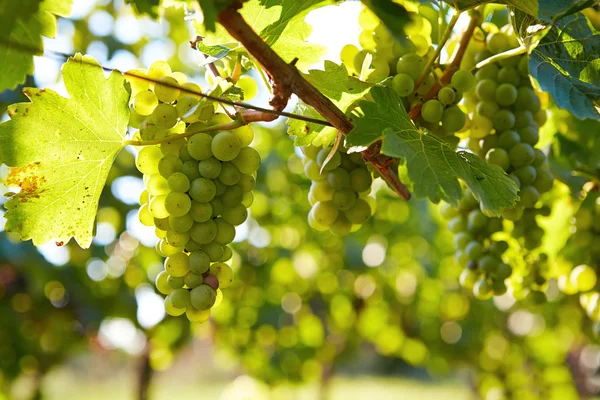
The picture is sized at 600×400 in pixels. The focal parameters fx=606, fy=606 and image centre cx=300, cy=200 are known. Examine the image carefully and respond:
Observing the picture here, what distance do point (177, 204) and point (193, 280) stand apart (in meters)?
0.10

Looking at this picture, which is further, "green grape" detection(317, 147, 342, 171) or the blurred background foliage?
the blurred background foliage

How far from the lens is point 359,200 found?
1.00m

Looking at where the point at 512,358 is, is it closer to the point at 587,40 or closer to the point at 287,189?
the point at 287,189

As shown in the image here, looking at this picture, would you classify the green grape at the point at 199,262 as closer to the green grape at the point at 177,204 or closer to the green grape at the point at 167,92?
the green grape at the point at 177,204

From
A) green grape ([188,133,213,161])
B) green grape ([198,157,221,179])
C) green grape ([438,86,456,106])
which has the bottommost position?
green grape ([198,157,221,179])

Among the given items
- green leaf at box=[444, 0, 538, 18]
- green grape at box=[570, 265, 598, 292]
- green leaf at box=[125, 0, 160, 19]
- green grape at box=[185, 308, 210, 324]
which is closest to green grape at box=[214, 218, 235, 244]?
green grape at box=[185, 308, 210, 324]

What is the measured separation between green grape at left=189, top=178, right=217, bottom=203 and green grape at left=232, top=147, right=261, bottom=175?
48 millimetres

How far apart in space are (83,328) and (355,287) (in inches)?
72.2

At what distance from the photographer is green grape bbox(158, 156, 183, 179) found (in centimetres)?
83

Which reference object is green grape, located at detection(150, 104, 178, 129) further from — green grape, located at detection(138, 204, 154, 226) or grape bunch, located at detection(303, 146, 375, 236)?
grape bunch, located at detection(303, 146, 375, 236)

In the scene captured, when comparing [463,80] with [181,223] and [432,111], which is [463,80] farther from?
[181,223]

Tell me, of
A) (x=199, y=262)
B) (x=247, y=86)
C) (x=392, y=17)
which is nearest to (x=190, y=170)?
(x=199, y=262)

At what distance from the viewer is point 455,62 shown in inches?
37.8

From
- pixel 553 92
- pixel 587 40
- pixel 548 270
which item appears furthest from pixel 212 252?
pixel 548 270
